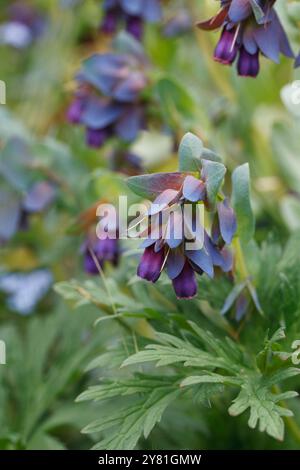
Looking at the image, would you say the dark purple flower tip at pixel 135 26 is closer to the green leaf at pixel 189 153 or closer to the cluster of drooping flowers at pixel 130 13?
the cluster of drooping flowers at pixel 130 13

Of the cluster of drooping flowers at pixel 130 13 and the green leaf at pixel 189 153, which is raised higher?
the cluster of drooping flowers at pixel 130 13

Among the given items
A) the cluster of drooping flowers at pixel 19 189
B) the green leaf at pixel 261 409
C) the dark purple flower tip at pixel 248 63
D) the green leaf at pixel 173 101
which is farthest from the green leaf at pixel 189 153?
the cluster of drooping flowers at pixel 19 189

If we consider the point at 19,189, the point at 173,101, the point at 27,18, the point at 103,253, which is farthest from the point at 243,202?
the point at 27,18

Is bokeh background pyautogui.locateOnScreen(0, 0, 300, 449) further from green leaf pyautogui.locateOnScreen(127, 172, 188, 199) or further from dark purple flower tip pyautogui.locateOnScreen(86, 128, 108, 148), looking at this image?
green leaf pyautogui.locateOnScreen(127, 172, 188, 199)

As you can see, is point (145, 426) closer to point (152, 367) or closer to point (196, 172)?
point (196, 172)

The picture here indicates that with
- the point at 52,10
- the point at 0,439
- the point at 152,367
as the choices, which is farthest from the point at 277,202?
the point at 52,10

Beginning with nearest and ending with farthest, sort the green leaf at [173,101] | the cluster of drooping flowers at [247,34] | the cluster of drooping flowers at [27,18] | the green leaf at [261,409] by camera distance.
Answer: the green leaf at [261,409] < the cluster of drooping flowers at [247,34] < the green leaf at [173,101] < the cluster of drooping flowers at [27,18]

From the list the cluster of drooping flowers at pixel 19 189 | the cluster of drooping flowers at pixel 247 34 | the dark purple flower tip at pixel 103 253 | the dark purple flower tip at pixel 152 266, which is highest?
the cluster of drooping flowers at pixel 247 34
